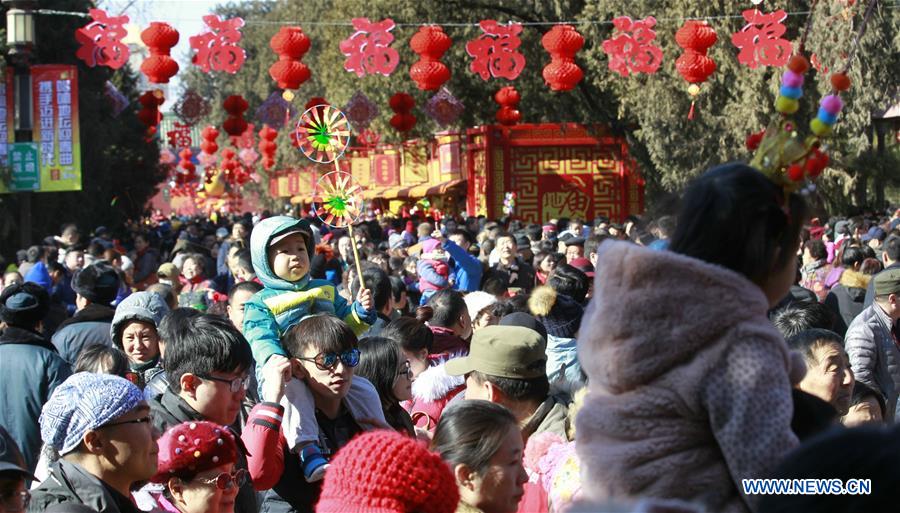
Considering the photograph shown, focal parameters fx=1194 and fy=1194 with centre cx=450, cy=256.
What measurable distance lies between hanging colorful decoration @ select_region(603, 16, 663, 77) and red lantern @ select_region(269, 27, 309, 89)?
438 centimetres

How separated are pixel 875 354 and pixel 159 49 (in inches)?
476

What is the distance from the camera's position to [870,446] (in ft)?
4.96

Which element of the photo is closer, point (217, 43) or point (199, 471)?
point (199, 471)

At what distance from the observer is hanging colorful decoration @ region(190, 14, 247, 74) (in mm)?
16906

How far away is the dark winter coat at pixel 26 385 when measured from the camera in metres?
5.86

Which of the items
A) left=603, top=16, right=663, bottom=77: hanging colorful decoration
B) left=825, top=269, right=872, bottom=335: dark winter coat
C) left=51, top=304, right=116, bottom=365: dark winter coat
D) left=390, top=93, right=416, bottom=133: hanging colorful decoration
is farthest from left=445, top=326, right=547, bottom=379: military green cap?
left=390, top=93, right=416, bottom=133: hanging colorful decoration

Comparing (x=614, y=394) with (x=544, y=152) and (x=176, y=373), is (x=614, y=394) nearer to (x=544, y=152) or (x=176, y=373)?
(x=176, y=373)

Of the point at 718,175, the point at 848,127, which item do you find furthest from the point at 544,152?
the point at 718,175

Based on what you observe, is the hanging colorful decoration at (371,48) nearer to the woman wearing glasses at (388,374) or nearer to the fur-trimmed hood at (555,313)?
the fur-trimmed hood at (555,313)

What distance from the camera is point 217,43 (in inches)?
671

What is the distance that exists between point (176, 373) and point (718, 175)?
7.94 ft

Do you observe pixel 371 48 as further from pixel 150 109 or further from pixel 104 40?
pixel 150 109

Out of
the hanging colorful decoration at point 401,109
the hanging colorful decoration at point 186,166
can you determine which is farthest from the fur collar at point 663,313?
the hanging colorful decoration at point 186,166

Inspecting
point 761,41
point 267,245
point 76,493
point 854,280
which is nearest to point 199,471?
point 76,493
